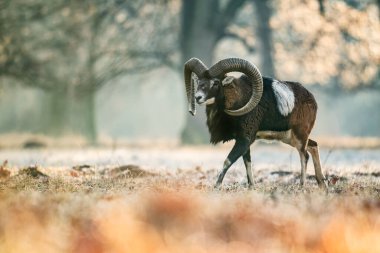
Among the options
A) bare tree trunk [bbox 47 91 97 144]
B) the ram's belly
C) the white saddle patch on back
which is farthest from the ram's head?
bare tree trunk [bbox 47 91 97 144]

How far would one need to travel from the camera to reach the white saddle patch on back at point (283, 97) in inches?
442

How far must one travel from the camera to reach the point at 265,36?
3184 cm

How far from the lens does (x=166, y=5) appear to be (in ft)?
101

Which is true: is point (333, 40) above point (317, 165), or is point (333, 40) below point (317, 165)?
above

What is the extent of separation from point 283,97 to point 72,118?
27792 mm

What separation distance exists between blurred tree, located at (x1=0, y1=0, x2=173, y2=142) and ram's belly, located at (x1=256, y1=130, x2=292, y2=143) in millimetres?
17808

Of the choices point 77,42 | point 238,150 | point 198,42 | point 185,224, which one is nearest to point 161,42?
point 198,42

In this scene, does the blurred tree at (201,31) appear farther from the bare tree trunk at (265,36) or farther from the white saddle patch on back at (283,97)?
the white saddle patch on back at (283,97)

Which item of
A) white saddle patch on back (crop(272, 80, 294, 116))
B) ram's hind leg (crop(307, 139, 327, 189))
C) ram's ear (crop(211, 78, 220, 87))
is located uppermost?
ram's ear (crop(211, 78, 220, 87))

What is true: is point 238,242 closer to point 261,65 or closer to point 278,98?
point 278,98

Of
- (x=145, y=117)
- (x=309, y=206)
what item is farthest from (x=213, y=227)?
(x=145, y=117)

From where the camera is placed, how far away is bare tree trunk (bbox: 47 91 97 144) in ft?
117

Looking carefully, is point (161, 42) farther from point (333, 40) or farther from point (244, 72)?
point (244, 72)

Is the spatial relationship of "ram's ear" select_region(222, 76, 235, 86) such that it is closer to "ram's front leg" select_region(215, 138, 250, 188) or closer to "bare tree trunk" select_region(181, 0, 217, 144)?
"ram's front leg" select_region(215, 138, 250, 188)
